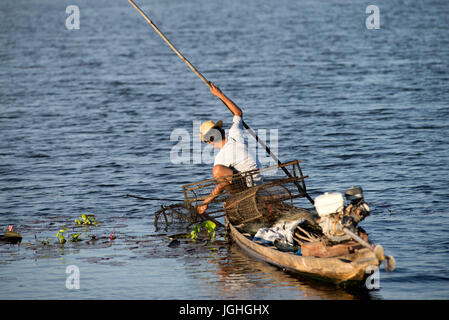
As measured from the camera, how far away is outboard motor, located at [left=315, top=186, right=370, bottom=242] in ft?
27.3

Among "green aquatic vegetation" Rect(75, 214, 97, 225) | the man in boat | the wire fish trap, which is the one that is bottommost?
"green aquatic vegetation" Rect(75, 214, 97, 225)

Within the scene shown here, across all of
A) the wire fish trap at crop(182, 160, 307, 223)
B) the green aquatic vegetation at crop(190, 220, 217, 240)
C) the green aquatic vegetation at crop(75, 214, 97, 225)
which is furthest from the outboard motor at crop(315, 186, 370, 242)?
the green aquatic vegetation at crop(75, 214, 97, 225)

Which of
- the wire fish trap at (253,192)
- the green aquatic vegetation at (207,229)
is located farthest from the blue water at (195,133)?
the wire fish trap at (253,192)

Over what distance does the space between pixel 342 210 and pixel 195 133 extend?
1215cm

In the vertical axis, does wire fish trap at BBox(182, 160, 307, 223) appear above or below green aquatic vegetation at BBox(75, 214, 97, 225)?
above

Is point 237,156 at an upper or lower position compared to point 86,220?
upper

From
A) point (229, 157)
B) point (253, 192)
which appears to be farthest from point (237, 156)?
point (253, 192)

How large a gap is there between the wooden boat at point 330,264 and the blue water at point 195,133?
0.17m

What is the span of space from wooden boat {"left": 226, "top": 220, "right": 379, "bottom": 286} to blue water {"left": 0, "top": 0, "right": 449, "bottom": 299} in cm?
17

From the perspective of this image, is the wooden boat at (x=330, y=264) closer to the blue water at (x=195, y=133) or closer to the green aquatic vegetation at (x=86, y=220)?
the blue water at (x=195, y=133)

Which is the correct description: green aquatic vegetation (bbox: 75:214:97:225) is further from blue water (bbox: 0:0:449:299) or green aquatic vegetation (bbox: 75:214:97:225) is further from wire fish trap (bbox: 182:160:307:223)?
wire fish trap (bbox: 182:160:307:223)

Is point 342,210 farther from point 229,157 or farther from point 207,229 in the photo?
point 207,229

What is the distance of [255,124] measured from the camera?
20.8 meters

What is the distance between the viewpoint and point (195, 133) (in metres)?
20.3
